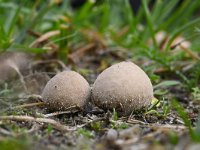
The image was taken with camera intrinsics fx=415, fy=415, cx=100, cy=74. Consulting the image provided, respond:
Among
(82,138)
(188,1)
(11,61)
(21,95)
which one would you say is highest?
(188,1)

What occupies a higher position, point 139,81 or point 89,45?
point 89,45

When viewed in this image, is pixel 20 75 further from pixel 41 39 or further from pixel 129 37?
pixel 129 37

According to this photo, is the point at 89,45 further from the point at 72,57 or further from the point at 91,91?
the point at 91,91

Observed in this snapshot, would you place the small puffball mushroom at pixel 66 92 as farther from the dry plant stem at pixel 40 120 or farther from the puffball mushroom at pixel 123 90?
the dry plant stem at pixel 40 120

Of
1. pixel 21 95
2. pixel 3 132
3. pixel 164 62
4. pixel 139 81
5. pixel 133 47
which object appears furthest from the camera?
pixel 133 47

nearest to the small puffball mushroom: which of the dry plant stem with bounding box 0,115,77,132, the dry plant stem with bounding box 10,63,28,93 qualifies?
the dry plant stem with bounding box 0,115,77,132

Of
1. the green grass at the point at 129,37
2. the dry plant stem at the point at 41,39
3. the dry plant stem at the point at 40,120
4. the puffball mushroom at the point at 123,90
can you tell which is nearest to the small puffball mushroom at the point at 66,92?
the puffball mushroom at the point at 123,90

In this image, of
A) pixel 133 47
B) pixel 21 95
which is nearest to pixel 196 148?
pixel 21 95
